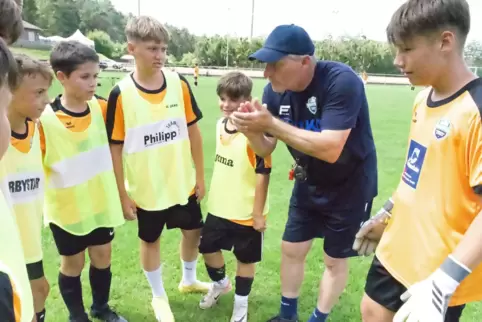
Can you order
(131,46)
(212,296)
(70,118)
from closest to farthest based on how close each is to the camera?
(70,118)
(131,46)
(212,296)

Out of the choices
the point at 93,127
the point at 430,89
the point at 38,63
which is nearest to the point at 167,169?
the point at 93,127

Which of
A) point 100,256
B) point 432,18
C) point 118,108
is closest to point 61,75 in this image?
point 118,108

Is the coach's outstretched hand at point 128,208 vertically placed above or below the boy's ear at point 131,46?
below

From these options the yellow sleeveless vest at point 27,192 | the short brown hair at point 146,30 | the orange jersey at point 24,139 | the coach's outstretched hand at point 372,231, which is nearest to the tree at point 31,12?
the short brown hair at point 146,30

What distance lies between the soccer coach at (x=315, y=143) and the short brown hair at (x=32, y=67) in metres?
1.18

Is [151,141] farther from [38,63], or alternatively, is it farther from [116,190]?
[38,63]

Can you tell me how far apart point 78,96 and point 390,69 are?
60.6m

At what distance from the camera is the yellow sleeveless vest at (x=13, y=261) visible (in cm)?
108

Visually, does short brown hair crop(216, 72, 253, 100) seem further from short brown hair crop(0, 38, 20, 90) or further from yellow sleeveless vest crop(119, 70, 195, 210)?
short brown hair crop(0, 38, 20, 90)

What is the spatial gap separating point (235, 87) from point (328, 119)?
802 millimetres

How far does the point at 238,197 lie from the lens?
3.52 metres

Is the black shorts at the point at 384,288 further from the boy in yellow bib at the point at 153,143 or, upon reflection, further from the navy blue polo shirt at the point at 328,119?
the boy in yellow bib at the point at 153,143

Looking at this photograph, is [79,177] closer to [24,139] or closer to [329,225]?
[24,139]

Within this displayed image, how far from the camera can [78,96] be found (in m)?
3.15
